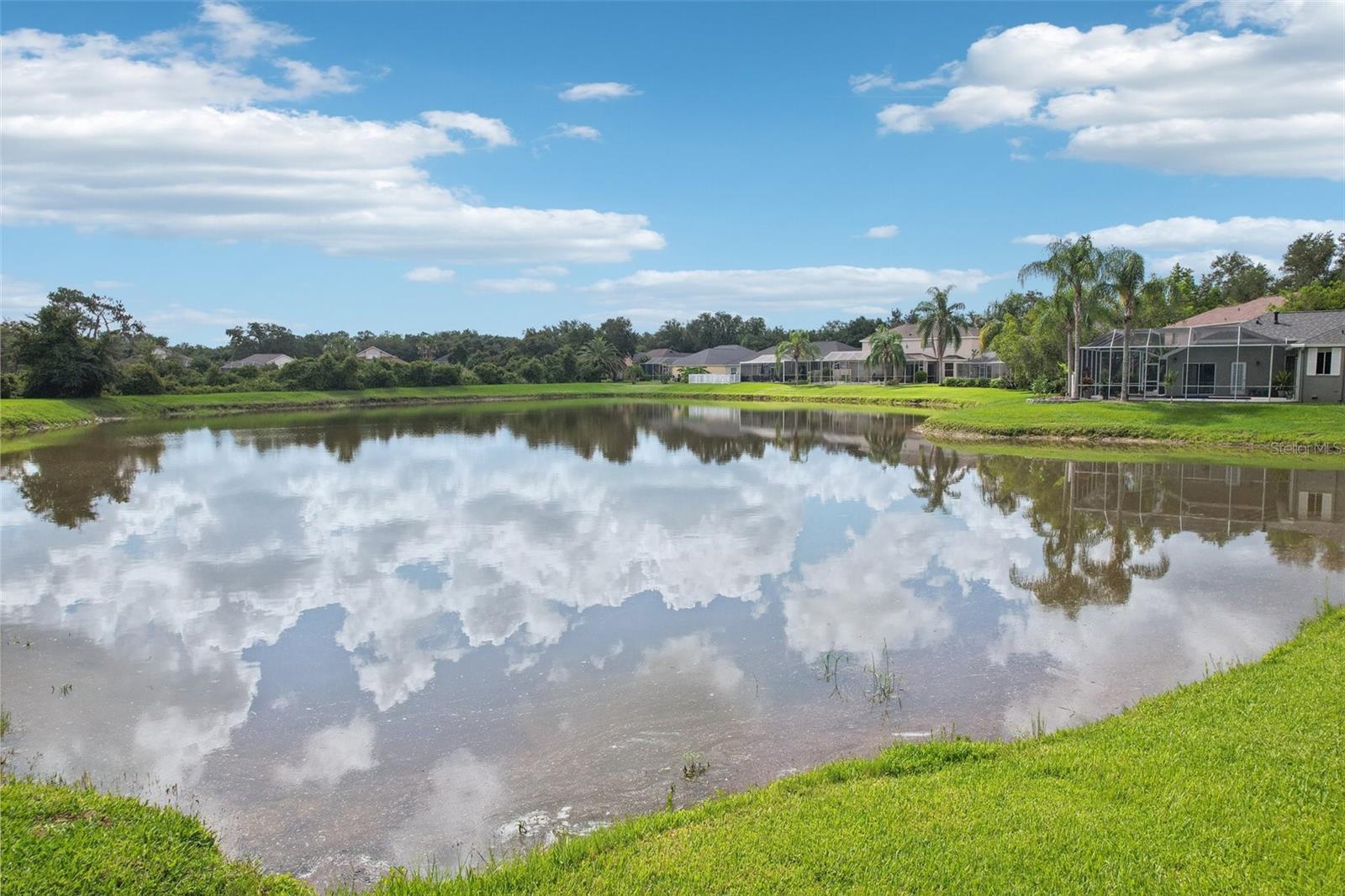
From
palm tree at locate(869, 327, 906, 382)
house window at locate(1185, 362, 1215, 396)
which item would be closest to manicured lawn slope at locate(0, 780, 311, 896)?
house window at locate(1185, 362, 1215, 396)

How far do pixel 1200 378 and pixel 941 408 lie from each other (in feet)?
54.6

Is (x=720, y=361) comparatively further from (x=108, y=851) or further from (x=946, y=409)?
(x=108, y=851)

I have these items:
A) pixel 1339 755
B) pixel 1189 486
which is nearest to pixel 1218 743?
pixel 1339 755

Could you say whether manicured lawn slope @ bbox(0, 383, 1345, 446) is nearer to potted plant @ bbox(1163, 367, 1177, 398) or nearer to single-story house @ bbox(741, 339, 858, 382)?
potted plant @ bbox(1163, 367, 1177, 398)

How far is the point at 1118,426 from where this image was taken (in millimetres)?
35312

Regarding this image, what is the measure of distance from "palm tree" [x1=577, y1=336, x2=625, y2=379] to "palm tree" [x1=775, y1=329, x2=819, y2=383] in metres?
23.0

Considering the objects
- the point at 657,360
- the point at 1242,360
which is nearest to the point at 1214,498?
the point at 1242,360

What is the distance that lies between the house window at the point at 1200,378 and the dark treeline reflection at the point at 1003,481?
A: 13.6 m

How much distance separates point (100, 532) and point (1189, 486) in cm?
2725

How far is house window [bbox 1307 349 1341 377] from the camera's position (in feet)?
120

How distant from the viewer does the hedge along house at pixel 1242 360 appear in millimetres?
37062

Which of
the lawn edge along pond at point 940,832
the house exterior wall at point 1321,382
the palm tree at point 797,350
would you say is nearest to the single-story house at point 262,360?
the palm tree at point 797,350

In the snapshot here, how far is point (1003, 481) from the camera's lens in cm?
2559

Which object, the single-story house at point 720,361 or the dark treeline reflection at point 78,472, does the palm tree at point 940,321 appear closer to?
the single-story house at point 720,361
